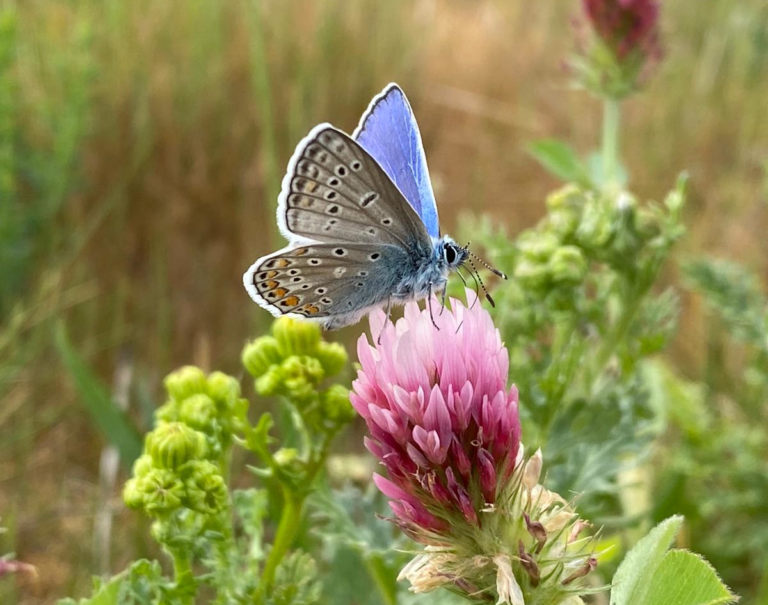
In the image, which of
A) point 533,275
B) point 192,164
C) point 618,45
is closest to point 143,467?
point 533,275

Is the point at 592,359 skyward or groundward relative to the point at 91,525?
skyward

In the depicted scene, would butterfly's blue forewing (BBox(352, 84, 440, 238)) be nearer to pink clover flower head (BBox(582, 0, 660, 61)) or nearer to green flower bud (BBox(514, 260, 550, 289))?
green flower bud (BBox(514, 260, 550, 289))

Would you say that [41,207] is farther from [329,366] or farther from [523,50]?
[523,50]

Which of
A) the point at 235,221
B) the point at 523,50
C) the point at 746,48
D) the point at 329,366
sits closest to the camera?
the point at 329,366

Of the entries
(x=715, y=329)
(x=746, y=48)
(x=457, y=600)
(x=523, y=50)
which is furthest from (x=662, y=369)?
(x=523, y=50)

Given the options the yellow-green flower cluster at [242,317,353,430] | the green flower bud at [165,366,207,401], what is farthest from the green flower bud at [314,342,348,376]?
the green flower bud at [165,366,207,401]

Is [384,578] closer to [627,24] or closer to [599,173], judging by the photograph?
[599,173]
